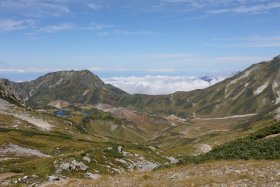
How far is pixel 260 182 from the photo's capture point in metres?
28.3

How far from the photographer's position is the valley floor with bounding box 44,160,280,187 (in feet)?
96.8

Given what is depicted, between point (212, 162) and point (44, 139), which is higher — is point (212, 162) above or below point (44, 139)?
above

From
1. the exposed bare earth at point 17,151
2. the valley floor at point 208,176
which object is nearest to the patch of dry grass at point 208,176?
the valley floor at point 208,176

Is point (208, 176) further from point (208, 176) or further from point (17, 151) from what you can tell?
point (17, 151)

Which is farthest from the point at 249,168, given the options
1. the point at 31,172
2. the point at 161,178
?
the point at 31,172

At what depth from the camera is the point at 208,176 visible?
32.7 metres

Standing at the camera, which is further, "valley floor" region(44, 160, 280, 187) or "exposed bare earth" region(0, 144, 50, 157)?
"exposed bare earth" region(0, 144, 50, 157)

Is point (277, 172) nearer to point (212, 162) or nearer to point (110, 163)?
point (212, 162)

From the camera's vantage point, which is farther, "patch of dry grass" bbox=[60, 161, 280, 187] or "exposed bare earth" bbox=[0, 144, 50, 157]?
"exposed bare earth" bbox=[0, 144, 50, 157]

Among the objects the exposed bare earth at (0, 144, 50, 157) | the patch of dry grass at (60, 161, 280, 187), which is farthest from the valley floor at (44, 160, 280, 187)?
the exposed bare earth at (0, 144, 50, 157)

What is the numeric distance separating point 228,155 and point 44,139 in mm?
110613

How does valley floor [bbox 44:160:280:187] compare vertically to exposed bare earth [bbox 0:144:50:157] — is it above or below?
above

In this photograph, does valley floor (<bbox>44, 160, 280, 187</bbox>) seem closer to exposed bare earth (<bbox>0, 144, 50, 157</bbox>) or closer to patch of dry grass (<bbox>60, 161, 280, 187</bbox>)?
patch of dry grass (<bbox>60, 161, 280, 187</bbox>)

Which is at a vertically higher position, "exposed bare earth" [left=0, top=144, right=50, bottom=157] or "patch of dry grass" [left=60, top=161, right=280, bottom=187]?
"patch of dry grass" [left=60, top=161, right=280, bottom=187]
